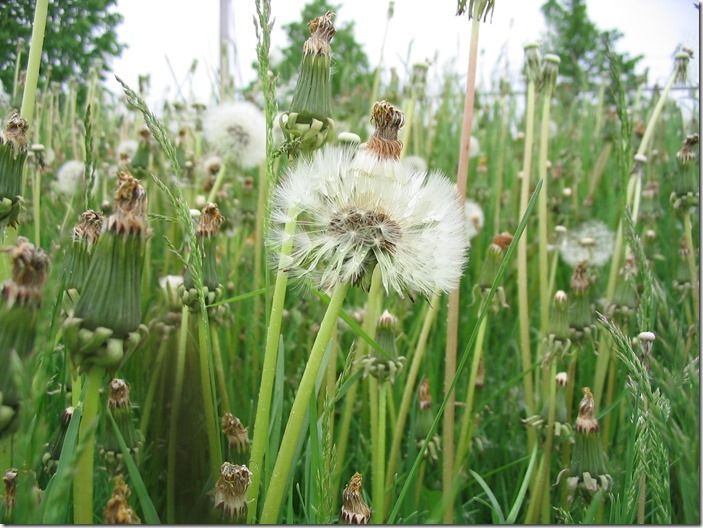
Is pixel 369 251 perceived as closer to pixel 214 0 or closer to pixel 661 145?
pixel 214 0

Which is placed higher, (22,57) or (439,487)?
(22,57)

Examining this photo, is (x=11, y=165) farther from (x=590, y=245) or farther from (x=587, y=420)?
(x=590, y=245)

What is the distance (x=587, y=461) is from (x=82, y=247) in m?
0.68

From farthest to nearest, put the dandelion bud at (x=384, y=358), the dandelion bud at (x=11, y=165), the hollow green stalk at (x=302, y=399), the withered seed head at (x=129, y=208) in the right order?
the dandelion bud at (x=384, y=358) < the dandelion bud at (x=11, y=165) < the hollow green stalk at (x=302, y=399) < the withered seed head at (x=129, y=208)

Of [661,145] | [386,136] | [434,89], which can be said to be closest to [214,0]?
[386,136]

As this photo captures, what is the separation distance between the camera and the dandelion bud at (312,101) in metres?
0.71

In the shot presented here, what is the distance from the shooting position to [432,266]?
2.14 feet

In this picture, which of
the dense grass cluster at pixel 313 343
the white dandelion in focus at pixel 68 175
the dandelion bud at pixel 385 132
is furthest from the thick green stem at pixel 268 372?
the white dandelion in focus at pixel 68 175

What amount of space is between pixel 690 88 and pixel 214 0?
0.89m

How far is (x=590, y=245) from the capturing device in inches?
65.5

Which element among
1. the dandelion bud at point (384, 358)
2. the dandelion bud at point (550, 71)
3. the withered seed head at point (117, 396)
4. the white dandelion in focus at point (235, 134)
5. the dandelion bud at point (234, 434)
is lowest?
the dandelion bud at point (234, 434)

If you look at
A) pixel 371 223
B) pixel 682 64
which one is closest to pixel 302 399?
pixel 371 223

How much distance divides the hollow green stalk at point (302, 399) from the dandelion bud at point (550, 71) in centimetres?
78

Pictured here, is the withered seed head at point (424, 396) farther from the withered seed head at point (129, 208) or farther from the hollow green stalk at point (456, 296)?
the withered seed head at point (129, 208)
